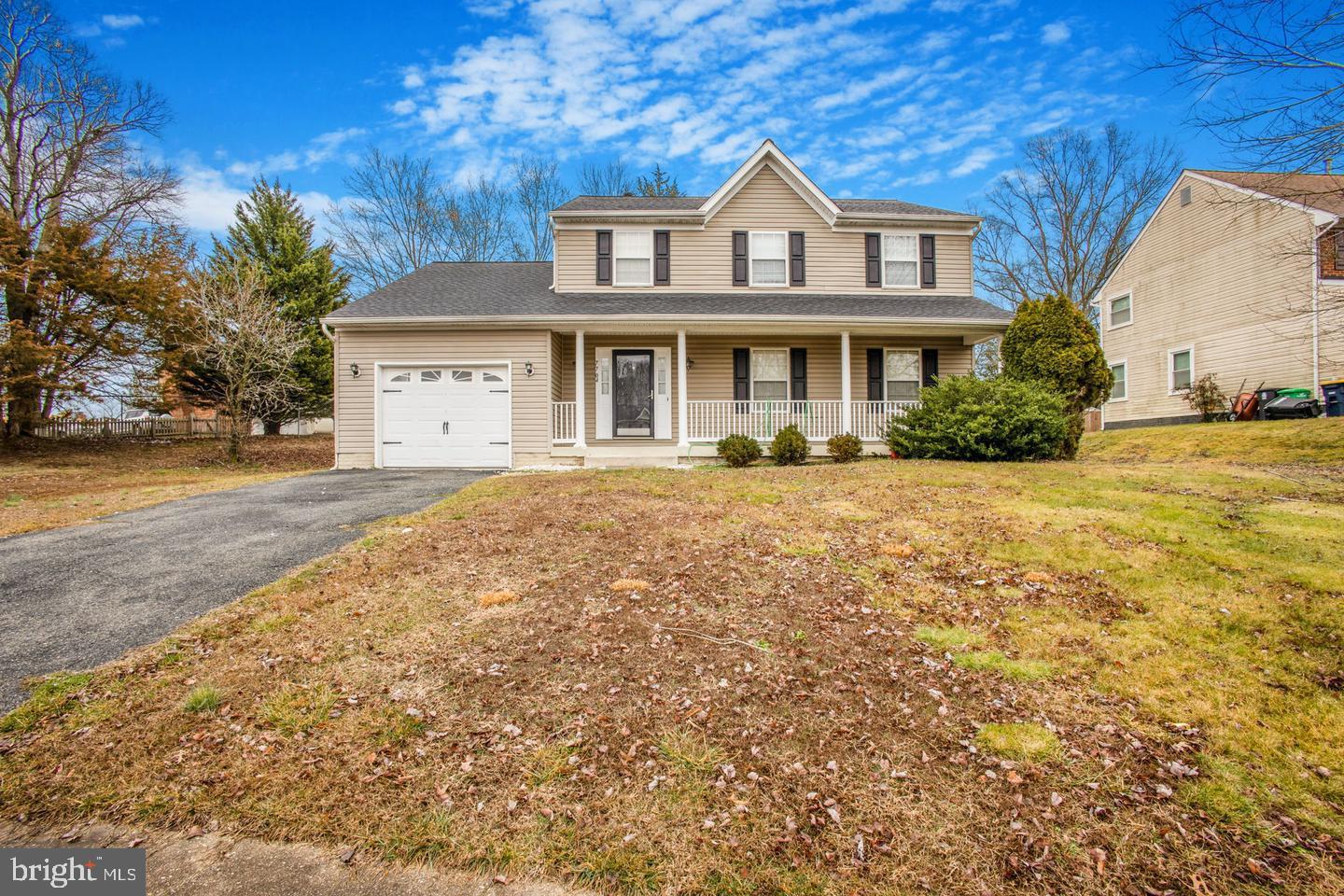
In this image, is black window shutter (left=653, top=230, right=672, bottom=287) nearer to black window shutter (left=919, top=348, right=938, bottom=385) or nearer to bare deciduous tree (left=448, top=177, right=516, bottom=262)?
black window shutter (left=919, top=348, right=938, bottom=385)

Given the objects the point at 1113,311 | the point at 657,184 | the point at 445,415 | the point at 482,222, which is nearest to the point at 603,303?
the point at 445,415

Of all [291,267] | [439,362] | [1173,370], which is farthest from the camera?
[291,267]

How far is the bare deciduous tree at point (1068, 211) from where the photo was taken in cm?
2689

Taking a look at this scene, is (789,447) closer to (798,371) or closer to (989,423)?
(798,371)

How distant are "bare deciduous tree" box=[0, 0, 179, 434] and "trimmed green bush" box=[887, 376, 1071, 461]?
69.6 ft

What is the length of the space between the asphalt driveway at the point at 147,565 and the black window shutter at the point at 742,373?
774 cm

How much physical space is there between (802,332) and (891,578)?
31.4 feet

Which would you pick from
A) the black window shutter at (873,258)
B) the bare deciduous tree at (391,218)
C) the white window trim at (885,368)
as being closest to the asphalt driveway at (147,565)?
the white window trim at (885,368)

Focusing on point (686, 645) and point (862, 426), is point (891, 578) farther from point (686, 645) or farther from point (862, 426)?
point (862, 426)

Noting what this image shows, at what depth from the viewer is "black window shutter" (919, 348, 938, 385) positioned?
14938 mm

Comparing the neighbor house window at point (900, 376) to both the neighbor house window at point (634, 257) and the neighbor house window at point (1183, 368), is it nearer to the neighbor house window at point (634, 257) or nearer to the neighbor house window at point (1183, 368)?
the neighbor house window at point (634, 257)

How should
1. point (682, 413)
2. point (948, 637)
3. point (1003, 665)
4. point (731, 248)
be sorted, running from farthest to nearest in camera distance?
point (731, 248), point (682, 413), point (948, 637), point (1003, 665)

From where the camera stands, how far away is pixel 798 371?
580 inches

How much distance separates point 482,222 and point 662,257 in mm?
16642
